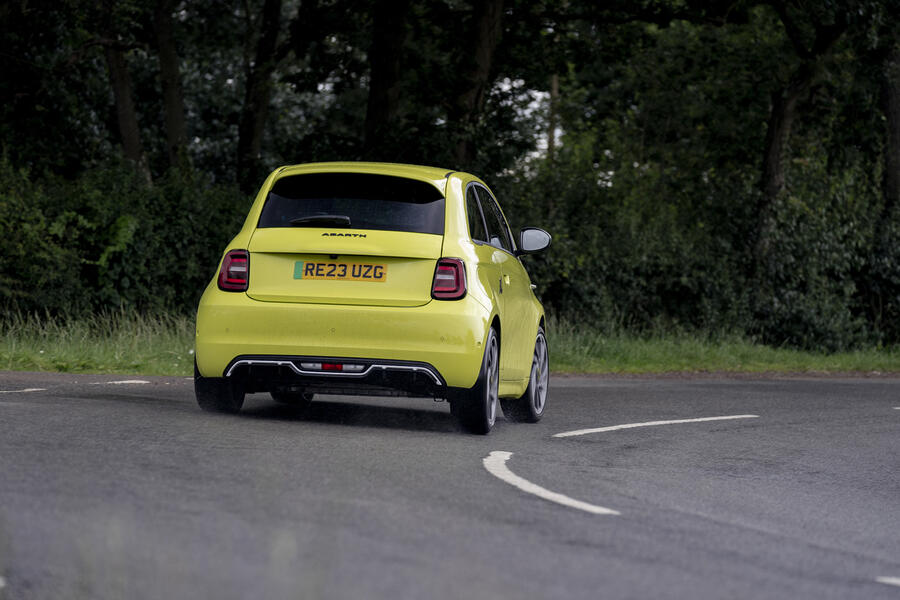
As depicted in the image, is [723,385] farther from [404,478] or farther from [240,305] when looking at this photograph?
[404,478]

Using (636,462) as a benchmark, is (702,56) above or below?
above

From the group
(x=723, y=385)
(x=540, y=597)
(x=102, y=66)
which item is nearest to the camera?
(x=540, y=597)

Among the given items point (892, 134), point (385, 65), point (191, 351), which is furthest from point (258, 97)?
point (191, 351)

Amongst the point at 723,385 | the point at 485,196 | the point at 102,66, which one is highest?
the point at 102,66

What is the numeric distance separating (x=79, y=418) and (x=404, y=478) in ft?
9.89

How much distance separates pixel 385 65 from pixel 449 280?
16500 millimetres

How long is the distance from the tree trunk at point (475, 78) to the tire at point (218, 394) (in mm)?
14099

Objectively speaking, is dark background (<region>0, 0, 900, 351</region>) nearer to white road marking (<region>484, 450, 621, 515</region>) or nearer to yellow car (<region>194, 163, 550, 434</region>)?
yellow car (<region>194, 163, 550, 434</region>)

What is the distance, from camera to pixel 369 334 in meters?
9.53

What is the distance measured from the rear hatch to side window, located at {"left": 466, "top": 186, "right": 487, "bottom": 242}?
1.03ft

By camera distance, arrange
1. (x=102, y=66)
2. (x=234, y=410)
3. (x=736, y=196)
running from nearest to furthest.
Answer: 1. (x=234, y=410)
2. (x=736, y=196)
3. (x=102, y=66)

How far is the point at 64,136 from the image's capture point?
93.5 feet

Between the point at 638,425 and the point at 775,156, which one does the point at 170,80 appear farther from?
the point at 638,425

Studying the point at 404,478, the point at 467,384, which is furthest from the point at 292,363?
the point at 404,478
